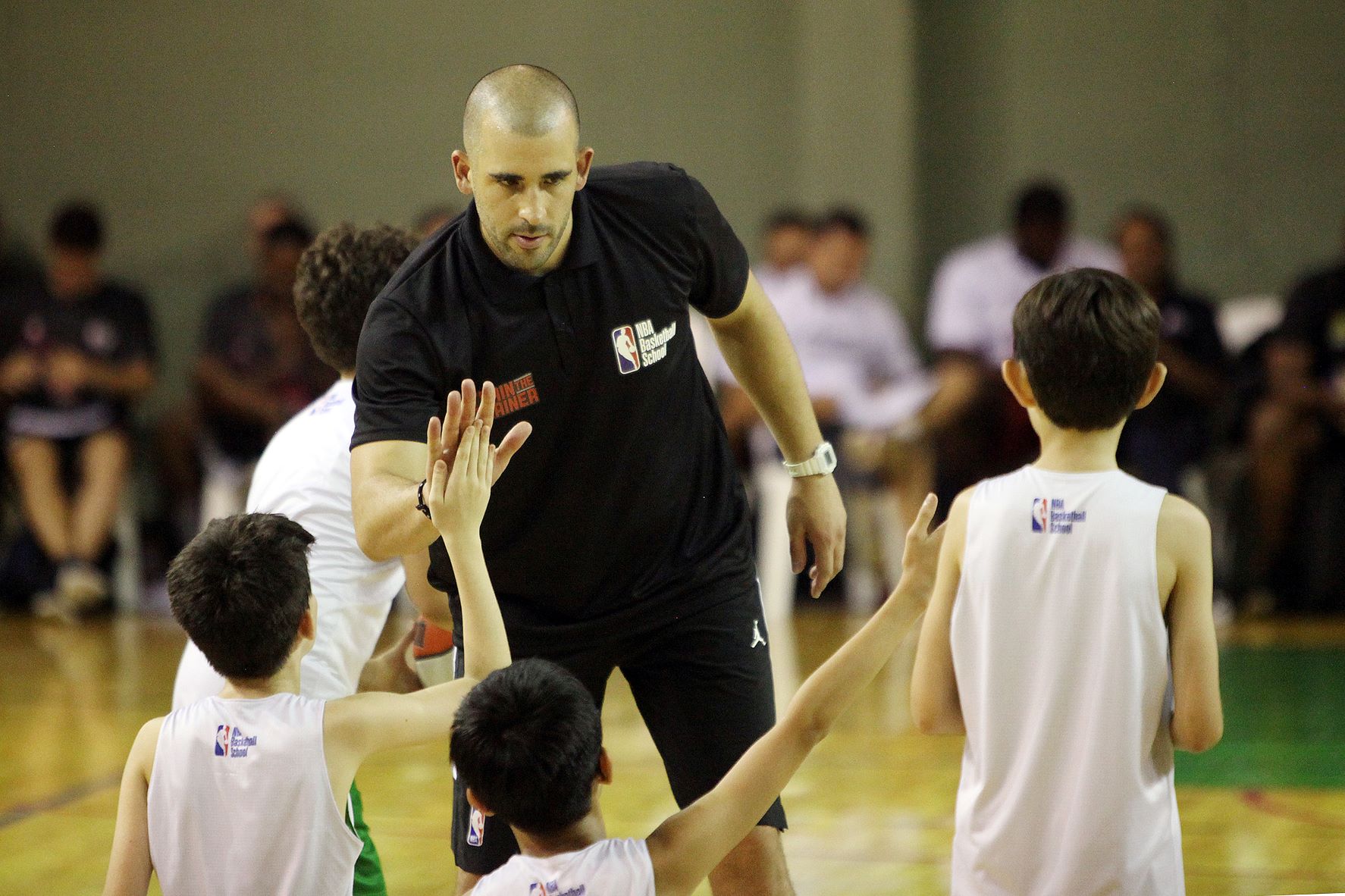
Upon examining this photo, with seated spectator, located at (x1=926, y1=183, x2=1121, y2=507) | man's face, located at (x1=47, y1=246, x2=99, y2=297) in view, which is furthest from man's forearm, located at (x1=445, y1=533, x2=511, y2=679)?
man's face, located at (x1=47, y1=246, x2=99, y2=297)

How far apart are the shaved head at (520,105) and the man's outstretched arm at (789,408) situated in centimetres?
59

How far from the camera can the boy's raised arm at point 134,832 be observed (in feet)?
8.18

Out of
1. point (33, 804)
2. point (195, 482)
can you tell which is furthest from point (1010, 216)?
point (33, 804)

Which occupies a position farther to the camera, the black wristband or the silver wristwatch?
the silver wristwatch

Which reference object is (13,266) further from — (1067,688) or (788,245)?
(1067,688)

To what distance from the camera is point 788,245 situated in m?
9.09

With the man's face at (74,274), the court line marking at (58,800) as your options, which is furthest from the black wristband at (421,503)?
the man's face at (74,274)

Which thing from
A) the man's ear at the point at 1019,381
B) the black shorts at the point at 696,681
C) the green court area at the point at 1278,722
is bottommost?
the green court area at the point at 1278,722

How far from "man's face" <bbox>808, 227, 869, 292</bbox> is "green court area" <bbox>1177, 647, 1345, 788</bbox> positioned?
2869 mm

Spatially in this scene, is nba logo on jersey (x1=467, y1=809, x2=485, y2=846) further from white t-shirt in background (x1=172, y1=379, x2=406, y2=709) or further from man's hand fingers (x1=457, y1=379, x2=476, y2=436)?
man's hand fingers (x1=457, y1=379, x2=476, y2=436)

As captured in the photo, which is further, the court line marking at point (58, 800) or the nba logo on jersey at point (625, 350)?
the court line marking at point (58, 800)

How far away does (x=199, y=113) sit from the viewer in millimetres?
10625

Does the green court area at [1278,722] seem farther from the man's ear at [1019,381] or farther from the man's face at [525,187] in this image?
the man's face at [525,187]

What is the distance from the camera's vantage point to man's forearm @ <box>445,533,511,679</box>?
238 centimetres
